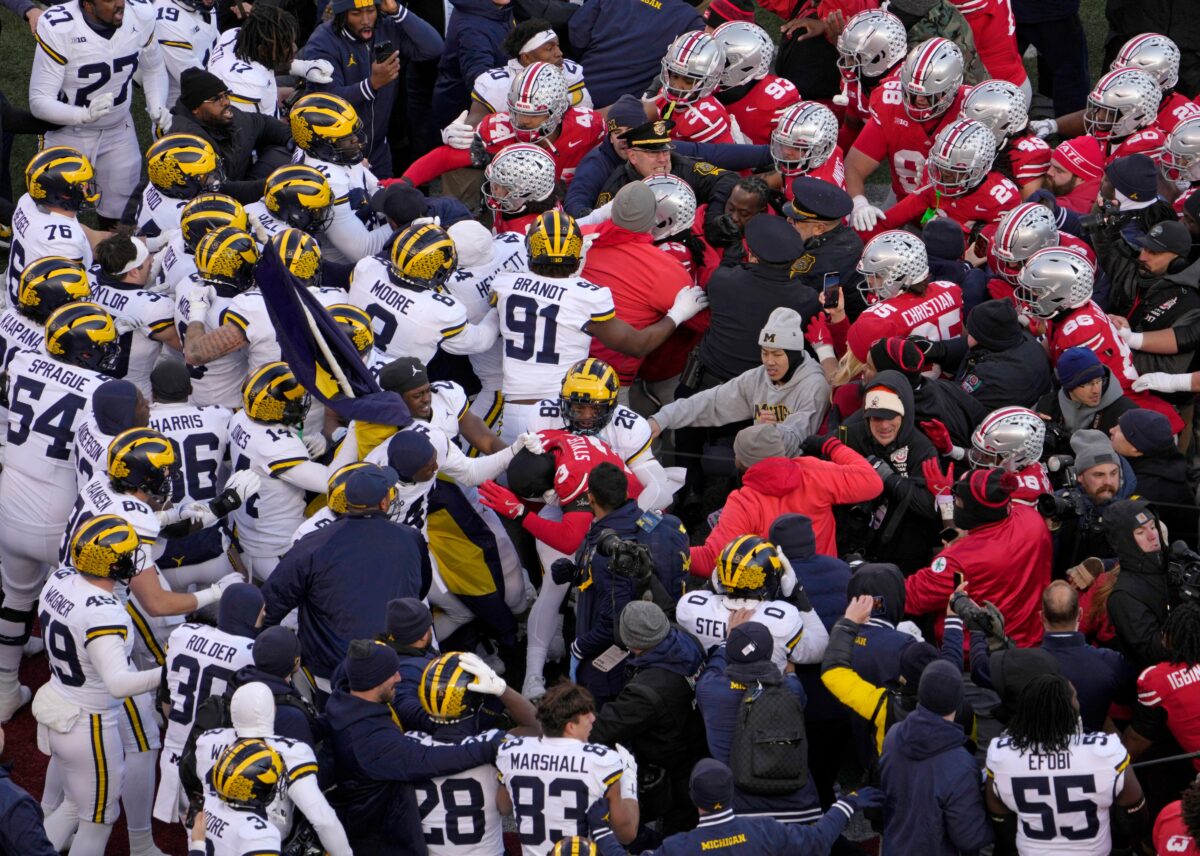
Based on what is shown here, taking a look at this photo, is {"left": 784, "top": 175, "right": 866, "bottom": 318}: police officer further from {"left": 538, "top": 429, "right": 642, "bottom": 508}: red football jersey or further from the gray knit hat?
the gray knit hat

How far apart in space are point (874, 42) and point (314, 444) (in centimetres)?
441

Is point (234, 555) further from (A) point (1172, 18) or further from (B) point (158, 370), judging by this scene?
(A) point (1172, 18)

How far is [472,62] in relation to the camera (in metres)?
11.8

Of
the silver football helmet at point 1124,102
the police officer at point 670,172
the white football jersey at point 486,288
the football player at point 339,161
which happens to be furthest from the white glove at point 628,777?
the silver football helmet at point 1124,102

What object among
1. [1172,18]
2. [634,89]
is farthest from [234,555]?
[1172,18]

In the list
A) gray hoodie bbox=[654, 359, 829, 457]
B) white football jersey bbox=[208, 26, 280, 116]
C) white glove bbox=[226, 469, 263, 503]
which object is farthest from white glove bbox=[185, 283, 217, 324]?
gray hoodie bbox=[654, 359, 829, 457]

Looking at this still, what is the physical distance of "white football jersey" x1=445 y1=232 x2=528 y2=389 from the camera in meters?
9.37

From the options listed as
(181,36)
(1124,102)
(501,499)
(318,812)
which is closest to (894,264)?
(1124,102)

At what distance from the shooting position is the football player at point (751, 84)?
10891mm

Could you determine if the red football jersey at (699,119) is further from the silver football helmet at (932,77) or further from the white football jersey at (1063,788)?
the white football jersey at (1063,788)

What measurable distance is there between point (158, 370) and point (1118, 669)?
445cm

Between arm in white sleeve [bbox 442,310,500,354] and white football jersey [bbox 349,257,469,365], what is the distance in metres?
0.03

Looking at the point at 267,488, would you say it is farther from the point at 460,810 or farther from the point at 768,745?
the point at 768,745

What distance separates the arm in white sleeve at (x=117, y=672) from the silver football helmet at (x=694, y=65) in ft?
15.8
